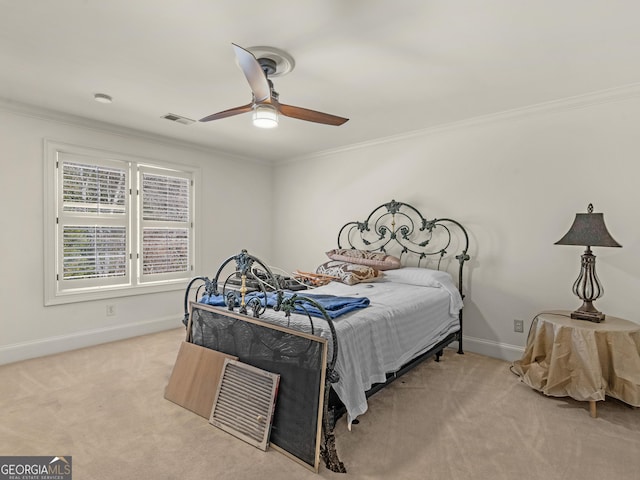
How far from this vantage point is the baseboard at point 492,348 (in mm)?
3482

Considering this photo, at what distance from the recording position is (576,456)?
1.99 meters

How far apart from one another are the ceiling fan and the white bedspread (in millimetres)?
1349

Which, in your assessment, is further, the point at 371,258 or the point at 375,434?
the point at 371,258

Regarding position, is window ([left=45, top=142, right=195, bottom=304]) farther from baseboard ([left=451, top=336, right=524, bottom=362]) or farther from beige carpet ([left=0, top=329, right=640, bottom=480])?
baseboard ([left=451, top=336, right=524, bottom=362])

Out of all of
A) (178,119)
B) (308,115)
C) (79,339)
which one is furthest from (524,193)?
(79,339)

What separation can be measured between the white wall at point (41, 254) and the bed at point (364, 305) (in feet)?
5.33

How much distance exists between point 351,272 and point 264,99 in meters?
2.07

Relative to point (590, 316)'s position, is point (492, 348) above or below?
below

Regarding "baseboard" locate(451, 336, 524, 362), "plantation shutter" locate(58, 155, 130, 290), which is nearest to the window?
"plantation shutter" locate(58, 155, 130, 290)

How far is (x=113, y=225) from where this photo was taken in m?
4.08

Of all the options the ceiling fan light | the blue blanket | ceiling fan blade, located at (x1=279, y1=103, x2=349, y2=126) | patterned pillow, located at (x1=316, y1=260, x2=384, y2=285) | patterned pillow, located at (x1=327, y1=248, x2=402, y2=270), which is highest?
ceiling fan blade, located at (x1=279, y1=103, x2=349, y2=126)

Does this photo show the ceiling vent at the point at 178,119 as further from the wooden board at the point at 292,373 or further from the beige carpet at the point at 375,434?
the beige carpet at the point at 375,434

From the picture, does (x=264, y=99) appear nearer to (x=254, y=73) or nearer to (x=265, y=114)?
(x=265, y=114)

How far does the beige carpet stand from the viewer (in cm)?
187
